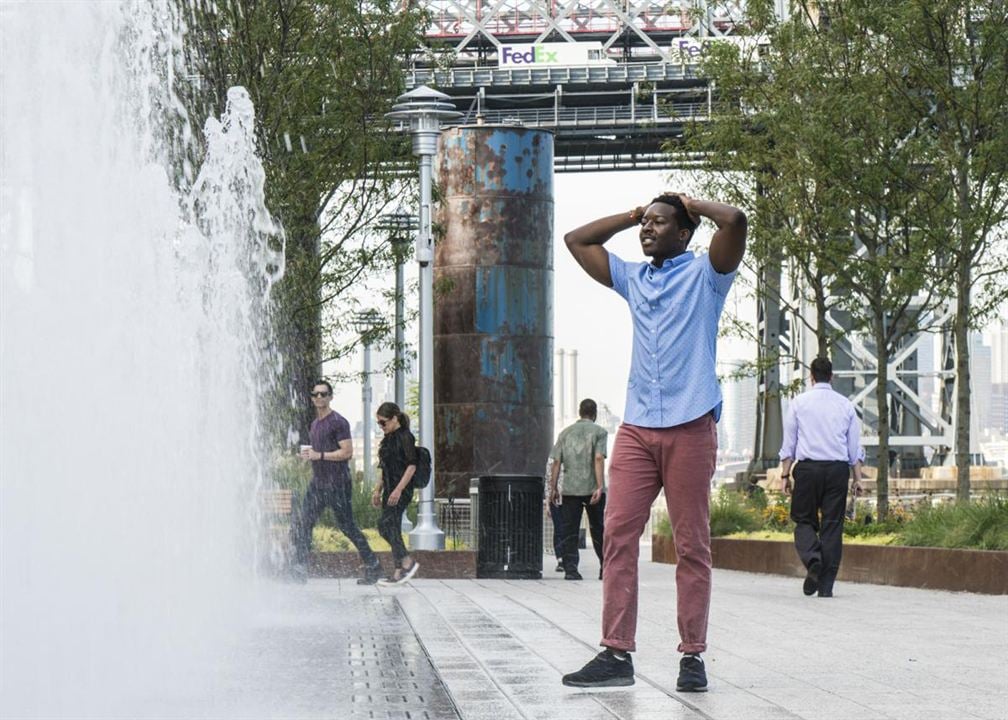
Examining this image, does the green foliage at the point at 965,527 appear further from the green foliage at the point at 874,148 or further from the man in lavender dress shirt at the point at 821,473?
the green foliage at the point at 874,148

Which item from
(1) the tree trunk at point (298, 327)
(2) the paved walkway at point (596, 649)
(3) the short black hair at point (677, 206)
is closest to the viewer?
(2) the paved walkway at point (596, 649)

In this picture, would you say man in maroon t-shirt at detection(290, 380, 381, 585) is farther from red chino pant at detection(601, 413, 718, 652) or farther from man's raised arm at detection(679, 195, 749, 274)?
man's raised arm at detection(679, 195, 749, 274)

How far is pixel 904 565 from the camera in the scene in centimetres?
1605

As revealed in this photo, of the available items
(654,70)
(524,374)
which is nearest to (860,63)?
(524,374)

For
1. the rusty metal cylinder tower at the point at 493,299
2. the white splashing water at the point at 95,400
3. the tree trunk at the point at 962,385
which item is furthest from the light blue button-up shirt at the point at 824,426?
the rusty metal cylinder tower at the point at 493,299

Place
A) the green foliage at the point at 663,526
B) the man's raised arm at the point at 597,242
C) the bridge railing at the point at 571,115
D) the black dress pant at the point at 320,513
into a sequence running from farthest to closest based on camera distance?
the bridge railing at the point at 571,115, the green foliage at the point at 663,526, the black dress pant at the point at 320,513, the man's raised arm at the point at 597,242

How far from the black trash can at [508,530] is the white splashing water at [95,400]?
294 inches

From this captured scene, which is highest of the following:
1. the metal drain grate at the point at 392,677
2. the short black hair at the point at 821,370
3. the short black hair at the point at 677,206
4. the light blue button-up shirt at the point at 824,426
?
the short black hair at the point at 677,206

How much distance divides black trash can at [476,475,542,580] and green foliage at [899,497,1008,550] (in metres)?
3.92

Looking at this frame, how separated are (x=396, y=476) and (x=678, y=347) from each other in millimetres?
9219

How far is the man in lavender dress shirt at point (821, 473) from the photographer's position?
14.3m

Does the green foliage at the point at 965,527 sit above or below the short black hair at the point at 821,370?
below

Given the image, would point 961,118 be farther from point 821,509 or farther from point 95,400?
point 95,400

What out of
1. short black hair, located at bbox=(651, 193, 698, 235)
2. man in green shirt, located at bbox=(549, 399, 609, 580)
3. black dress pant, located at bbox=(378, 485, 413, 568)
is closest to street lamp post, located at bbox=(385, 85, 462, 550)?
man in green shirt, located at bbox=(549, 399, 609, 580)
